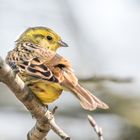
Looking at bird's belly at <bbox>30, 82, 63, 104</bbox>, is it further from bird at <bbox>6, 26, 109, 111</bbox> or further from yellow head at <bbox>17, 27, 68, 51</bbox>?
yellow head at <bbox>17, 27, 68, 51</bbox>

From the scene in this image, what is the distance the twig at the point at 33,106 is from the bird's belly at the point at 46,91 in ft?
0.16

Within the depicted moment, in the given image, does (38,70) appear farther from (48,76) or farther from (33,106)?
(33,106)

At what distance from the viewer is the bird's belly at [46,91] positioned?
4047 mm

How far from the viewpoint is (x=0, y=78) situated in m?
3.54

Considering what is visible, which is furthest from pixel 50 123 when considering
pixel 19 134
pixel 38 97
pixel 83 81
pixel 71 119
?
pixel 19 134

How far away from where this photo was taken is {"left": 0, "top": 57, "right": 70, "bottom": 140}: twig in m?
3.55

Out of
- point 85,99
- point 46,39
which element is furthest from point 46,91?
point 46,39

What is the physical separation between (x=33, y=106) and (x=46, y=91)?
0.16m

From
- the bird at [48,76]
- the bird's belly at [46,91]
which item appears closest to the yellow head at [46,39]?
the bird at [48,76]

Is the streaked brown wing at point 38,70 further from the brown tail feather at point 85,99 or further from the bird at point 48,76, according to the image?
the brown tail feather at point 85,99

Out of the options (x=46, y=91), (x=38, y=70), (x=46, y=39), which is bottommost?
(x=46, y=39)

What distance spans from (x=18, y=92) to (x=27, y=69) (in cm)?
48

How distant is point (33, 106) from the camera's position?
396 centimetres

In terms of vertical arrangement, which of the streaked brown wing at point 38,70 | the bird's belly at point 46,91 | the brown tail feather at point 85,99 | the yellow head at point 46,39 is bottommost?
the yellow head at point 46,39
